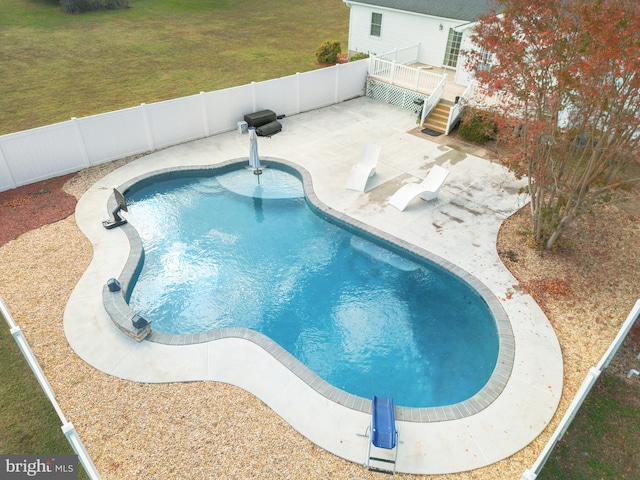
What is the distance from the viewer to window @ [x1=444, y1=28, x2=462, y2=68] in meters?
20.9

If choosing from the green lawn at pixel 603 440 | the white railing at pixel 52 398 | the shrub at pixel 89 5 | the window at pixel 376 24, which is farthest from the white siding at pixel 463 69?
the shrub at pixel 89 5

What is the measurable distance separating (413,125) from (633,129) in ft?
33.1

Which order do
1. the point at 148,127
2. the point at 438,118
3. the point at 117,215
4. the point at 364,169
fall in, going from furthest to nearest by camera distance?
the point at 438,118 < the point at 148,127 < the point at 364,169 < the point at 117,215

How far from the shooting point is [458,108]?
17.3 m

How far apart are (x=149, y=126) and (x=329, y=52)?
44.5 ft

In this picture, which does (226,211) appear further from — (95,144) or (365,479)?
(365,479)

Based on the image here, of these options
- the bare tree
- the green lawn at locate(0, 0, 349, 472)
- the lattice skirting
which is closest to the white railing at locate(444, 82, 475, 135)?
the lattice skirting

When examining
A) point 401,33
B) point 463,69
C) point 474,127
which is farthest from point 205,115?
point 401,33

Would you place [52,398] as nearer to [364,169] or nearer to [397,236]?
[397,236]

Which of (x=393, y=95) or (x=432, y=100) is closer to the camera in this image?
(x=432, y=100)

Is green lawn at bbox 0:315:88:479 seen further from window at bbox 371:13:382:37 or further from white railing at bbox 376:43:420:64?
window at bbox 371:13:382:37

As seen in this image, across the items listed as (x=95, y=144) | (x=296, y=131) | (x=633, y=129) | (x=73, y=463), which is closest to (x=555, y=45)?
(x=633, y=129)

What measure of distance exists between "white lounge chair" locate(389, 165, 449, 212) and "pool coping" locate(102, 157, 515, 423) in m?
1.52

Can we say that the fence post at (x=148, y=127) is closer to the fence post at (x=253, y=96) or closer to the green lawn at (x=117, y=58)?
the fence post at (x=253, y=96)
